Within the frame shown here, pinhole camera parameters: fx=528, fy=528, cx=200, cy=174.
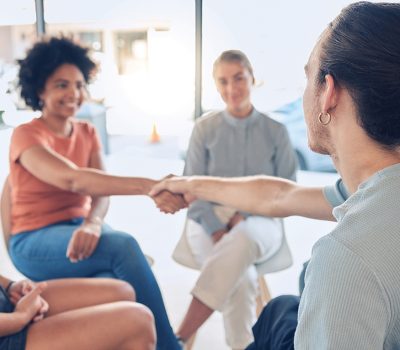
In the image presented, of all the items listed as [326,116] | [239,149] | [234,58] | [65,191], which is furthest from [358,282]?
[234,58]

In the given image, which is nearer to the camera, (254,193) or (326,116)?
(326,116)

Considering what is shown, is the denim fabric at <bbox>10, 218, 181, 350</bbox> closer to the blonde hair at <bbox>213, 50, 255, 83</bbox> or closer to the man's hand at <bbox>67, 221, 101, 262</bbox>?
the man's hand at <bbox>67, 221, 101, 262</bbox>

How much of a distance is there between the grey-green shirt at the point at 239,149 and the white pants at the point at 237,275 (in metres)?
0.25

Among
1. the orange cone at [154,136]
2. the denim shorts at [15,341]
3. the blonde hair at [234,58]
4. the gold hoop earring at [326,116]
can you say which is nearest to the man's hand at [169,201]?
the denim shorts at [15,341]

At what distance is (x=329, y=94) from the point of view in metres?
0.88

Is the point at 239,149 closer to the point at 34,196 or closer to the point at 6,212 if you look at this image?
the point at 34,196

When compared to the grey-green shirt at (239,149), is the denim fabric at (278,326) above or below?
below

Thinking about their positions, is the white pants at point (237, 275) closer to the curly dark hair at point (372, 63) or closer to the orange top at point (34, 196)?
the orange top at point (34, 196)

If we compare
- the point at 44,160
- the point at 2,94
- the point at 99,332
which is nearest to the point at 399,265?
the point at 99,332

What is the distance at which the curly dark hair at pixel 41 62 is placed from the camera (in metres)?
2.28

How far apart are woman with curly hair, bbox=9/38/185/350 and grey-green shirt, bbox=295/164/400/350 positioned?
1159mm

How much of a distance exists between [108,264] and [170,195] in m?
0.33

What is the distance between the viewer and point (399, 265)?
743mm

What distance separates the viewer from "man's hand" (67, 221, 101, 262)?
5.97 feet
